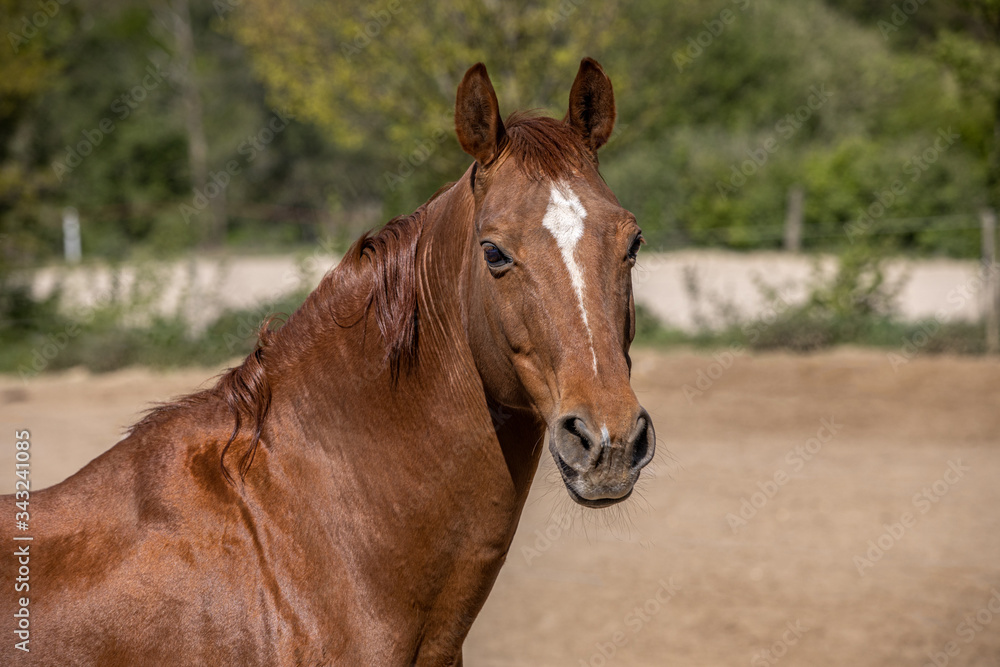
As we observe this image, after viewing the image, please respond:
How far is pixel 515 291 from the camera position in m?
1.96

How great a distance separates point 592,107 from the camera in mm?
2234

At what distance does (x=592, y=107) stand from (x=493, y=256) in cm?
55

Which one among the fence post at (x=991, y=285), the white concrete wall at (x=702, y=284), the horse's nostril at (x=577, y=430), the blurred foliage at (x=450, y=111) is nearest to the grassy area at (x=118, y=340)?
the white concrete wall at (x=702, y=284)

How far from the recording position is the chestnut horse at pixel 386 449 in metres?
1.89

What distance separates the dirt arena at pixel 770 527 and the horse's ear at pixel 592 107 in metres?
1.13

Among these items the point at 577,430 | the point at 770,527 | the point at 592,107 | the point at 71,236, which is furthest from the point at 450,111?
the point at 71,236

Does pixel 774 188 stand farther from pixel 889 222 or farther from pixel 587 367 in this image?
pixel 587 367

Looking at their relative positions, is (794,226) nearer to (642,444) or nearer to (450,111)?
(450,111)

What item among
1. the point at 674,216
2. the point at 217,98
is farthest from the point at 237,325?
the point at 217,98

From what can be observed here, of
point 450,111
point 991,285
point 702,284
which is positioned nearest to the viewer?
point 991,285

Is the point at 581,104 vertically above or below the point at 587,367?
above

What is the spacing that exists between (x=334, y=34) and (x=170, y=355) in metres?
7.51

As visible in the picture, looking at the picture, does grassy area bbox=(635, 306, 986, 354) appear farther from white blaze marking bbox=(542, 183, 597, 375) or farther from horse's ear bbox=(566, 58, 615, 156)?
white blaze marking bbox=(542, 183, 597, 375)

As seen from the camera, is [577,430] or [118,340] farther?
[118,340]
